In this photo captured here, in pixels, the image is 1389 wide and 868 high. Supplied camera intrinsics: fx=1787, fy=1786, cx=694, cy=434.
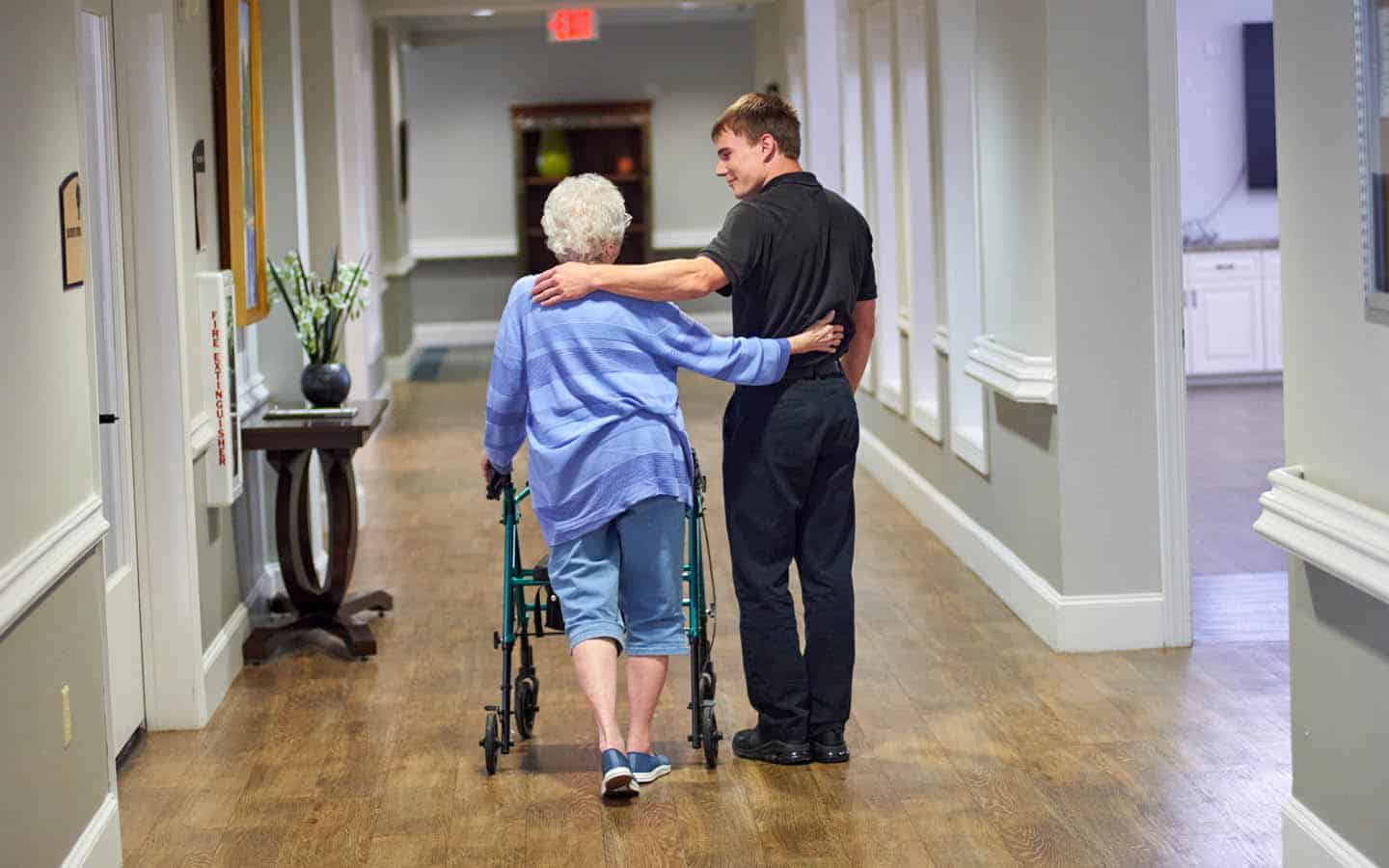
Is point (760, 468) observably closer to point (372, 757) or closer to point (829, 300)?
point (829, 300)

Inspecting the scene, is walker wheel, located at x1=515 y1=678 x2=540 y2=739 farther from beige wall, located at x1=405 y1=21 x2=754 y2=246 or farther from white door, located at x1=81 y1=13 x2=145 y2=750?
beige wall, located at x1=405 y1=21 x2=754 y2=246

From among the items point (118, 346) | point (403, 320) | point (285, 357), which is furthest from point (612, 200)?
point (403, 320)

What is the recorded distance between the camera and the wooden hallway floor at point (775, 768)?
12.7ft

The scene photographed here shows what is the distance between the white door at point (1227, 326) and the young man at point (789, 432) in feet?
25.8

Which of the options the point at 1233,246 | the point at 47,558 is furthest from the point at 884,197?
the point at 47,558

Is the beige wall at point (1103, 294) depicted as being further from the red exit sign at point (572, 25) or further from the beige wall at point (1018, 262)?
the red exit sign at point (572, 25)

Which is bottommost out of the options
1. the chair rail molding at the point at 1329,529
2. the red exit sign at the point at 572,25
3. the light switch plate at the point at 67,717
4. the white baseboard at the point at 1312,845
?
the white baseboard at the point at 1312,845

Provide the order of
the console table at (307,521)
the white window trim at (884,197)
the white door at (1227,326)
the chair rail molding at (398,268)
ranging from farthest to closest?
the chair rail molding at (398,268) < the white door at (1227,326) < the white window trim at (884,197) < the console table at (307,521)

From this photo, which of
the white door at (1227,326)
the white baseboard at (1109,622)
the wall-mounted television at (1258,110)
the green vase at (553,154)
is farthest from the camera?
the green vase at (553,154)

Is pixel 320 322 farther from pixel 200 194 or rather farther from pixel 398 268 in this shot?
pixel 398 268

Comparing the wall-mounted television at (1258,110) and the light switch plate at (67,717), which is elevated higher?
the wall-mounted television at (1258,110)

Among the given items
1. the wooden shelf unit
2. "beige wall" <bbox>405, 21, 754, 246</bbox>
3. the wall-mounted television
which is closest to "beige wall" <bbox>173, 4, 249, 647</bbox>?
the wall-mounted television

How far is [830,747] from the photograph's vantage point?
4.43 meters

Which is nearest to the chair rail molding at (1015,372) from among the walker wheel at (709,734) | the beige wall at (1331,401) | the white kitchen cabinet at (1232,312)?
the walker wheel at (709,734)
